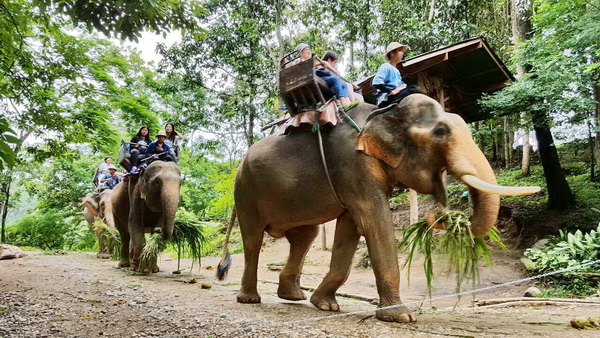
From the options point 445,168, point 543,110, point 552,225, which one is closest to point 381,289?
point 445,168

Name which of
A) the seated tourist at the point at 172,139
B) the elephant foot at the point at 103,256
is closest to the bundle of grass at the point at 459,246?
→ the seated tourist at the point at 172,139

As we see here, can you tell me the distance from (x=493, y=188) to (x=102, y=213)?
12.8 meters

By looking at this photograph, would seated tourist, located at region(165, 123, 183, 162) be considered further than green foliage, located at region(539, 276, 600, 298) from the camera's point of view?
Yes

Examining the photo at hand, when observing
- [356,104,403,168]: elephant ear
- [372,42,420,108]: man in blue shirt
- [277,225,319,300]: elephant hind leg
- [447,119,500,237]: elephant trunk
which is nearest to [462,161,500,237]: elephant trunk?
[447,119,500,237]: elephant trunk

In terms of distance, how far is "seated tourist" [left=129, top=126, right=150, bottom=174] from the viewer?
8.55 m

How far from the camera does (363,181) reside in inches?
151

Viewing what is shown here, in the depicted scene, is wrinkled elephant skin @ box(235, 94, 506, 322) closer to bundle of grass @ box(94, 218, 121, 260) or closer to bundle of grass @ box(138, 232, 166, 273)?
bundle of grass @ box(138, 232, 166, 273)

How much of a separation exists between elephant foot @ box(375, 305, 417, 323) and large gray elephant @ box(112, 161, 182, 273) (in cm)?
472

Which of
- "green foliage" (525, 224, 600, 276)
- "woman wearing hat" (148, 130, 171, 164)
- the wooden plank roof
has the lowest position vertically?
"green foliage" (525, 224, 600, 276)

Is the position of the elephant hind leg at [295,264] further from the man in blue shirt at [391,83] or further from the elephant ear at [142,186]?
the elephant ear at [142,186]

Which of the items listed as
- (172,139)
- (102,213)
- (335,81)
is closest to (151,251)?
(172,139)

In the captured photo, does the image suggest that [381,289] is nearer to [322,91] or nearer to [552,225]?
[322,91]

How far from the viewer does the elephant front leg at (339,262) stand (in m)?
4.27

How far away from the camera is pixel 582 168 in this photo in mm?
14070
